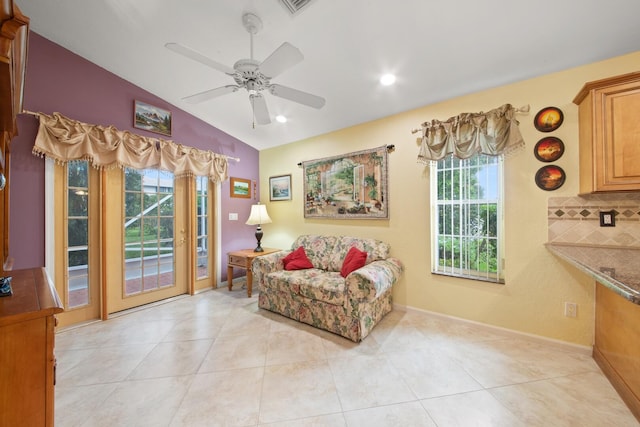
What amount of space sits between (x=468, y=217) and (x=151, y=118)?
154 inches

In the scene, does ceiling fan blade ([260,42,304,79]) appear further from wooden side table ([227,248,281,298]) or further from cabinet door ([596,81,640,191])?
wooden side table ([227,248,281,298])

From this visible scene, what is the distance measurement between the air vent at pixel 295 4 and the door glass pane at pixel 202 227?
2670 mm

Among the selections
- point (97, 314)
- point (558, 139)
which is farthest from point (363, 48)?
point (97, 314)

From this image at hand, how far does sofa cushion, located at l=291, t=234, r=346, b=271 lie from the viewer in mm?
3014

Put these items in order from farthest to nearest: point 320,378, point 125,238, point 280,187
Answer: point 280,187, point 125,238, point 320,378

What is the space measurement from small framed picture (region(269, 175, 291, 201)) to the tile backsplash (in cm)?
314

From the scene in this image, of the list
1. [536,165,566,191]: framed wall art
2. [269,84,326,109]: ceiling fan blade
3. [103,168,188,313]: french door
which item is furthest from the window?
[103,168,188,313]: french door

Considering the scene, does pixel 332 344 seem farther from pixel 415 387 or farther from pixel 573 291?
pixel 573 291

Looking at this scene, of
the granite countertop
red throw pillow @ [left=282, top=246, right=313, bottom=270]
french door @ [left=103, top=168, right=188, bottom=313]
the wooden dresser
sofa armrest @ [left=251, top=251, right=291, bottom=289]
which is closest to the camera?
the wooden dresser

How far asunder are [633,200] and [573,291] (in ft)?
2.67

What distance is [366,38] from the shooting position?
183cm

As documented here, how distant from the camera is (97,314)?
2605 mm

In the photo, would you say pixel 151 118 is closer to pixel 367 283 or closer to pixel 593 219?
pixel 367 283

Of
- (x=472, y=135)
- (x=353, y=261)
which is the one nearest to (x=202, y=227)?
(x=353, y=261)
